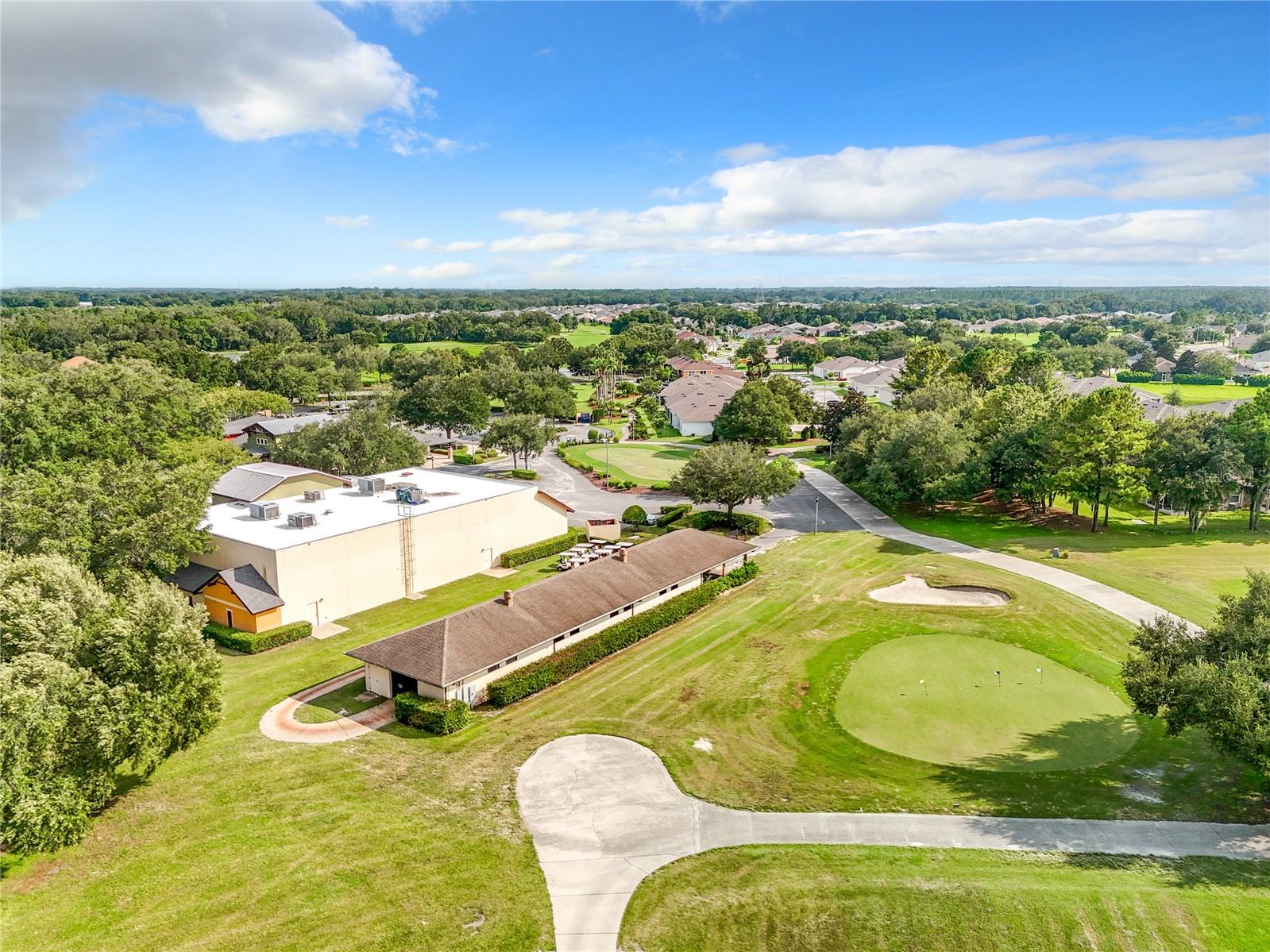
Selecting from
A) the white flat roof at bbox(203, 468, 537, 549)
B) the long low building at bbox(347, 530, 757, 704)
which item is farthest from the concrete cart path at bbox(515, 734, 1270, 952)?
the white flat roof at bbox(203, 468, 537, 549)

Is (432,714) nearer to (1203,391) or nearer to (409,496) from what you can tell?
(409,496)

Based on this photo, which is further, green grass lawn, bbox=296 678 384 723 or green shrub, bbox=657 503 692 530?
green shrub, bbox=657 503 692 530

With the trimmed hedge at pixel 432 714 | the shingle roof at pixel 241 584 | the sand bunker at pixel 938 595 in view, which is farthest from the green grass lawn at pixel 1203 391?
the shingle roof at pixel 241 584

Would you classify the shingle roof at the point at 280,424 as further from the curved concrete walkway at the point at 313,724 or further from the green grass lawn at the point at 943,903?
the green grass lawn at the point at 943,903

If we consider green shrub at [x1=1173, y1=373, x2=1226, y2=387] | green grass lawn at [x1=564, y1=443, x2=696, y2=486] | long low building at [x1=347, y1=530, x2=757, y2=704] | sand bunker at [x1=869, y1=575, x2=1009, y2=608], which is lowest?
sand bunker at [x1=869, y1=575, x2=1009, y2=608]

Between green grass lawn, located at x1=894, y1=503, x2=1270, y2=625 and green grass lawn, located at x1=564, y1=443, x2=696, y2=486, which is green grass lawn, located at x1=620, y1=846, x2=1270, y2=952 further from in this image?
green grass lawn, located at x1=564, y1=443, x2=696, y2=486

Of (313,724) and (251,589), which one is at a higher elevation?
(251,589)

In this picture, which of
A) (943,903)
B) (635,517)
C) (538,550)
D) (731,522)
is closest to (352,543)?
(538,550)
